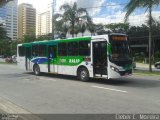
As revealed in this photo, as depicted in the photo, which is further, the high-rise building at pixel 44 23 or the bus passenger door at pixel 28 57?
the high-rise building at pixel 44 23

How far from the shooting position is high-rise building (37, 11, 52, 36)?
59.2 metres

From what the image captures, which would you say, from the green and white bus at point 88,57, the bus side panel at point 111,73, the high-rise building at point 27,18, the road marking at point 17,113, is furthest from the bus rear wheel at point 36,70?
the high-rise building at point 27,18

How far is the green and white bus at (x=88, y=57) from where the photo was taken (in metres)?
16.8

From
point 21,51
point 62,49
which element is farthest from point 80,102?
point 21,51

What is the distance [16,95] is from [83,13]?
34.4 meters

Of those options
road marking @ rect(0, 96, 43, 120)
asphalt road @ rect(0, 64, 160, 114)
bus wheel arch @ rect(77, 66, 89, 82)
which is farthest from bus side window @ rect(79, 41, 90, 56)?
road marking @ rect(0, 96, 43, 120)

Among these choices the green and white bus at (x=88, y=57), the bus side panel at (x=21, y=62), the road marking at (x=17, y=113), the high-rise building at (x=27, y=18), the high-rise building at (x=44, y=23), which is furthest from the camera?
the high-rise building at (x=27, y=18)

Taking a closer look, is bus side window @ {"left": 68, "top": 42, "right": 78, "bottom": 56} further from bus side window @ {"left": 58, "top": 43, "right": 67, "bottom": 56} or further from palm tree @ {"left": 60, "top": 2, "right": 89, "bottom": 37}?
palm tree @ {"left": 60, "top": 2, "right": 89, "bottom": 37}

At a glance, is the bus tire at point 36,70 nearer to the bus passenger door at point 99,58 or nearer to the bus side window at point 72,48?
the bus side window at point 72,48

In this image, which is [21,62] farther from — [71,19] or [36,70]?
[71,19]

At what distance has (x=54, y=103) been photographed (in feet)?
35.8

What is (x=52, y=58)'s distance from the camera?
21.5m

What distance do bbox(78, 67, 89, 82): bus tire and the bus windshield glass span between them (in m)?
2.34

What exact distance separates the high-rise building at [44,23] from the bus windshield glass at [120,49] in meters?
41.2
